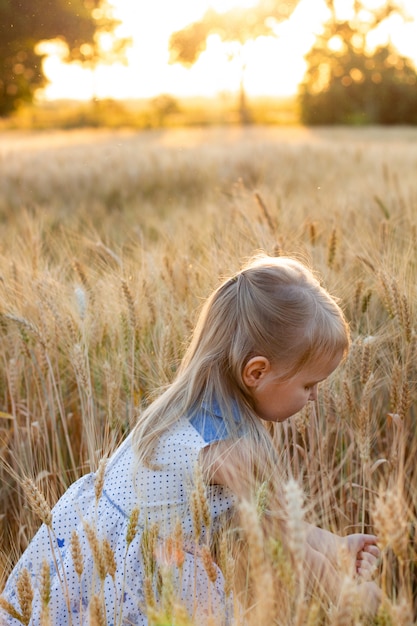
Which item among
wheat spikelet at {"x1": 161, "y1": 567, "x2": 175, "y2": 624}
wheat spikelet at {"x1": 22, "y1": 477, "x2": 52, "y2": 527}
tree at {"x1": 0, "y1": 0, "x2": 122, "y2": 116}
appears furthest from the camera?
tree at {"x1": 0, "y1": 0, "x2": 122, "y2": 116}

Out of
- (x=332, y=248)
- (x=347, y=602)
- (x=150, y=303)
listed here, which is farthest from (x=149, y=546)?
(x=332, y=248)

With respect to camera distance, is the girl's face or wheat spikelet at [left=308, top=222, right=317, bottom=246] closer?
the girl's face

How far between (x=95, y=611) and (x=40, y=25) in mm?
4169

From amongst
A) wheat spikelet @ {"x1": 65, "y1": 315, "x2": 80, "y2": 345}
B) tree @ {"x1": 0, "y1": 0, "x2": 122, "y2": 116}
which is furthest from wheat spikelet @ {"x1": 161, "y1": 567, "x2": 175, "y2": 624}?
tree @ {"x1": 0, "y1": 0, "x2": 122, "y2": 116}

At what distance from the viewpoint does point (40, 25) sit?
4.34 meters

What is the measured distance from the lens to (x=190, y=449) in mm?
1326

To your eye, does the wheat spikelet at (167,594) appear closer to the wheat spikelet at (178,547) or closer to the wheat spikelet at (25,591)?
the wheat spikelet at (178,547)

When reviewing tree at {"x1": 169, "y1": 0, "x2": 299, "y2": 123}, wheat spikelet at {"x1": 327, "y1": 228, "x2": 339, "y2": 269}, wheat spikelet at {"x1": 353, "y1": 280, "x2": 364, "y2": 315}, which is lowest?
wheat spikelet at {"x1": 353, "y1": 280, "x2": 364, "y2": 315}

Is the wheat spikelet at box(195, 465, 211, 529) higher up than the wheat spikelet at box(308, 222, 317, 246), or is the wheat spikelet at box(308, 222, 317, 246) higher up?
the wheat spikelet at box(308, 222, 317, 246)

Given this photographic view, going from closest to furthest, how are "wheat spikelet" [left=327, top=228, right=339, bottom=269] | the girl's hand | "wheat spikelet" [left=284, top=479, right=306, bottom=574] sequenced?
"wheat spikelet" [left=284, top=479, right=306, bottom=574], the girl's hand, "wheat spikelet" [left=327, top=228, right=339, bottom=269]

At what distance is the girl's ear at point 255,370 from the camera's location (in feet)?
4.30

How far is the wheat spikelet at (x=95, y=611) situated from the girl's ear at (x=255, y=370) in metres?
0.56

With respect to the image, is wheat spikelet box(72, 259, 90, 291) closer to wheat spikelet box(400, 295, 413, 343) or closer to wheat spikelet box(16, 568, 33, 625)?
wheat spikelet box(400, 295, 413, 343)

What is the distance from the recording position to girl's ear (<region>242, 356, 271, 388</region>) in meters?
1.31
